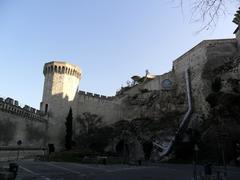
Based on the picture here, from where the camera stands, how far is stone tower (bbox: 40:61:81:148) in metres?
36.3

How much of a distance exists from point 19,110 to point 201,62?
2184 cm

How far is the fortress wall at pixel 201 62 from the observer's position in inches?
1359

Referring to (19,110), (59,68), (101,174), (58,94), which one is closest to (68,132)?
(58,94)

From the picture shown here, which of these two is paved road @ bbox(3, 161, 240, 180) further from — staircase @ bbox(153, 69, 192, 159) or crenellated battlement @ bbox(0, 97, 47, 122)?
staircase @ bbox(153, 69, 192, 159)

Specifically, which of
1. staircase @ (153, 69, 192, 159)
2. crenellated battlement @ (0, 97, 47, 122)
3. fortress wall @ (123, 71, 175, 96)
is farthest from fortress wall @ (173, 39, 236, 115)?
crenellated battlement @ (0, 97, 47, 122)

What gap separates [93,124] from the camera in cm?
3825

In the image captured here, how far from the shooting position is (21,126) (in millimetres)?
30375

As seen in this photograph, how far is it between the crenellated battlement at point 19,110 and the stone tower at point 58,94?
1727 millimetres

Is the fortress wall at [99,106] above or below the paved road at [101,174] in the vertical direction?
above

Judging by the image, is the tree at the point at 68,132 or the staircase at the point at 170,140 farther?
the tree at the point at 68,132

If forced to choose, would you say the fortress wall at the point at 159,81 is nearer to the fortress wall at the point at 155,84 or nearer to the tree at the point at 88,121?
the fortress wall at the point at 155,84

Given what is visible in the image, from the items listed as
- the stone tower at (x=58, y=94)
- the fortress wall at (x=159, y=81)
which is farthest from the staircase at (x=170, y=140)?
the stone tower at (x=58, y=94)

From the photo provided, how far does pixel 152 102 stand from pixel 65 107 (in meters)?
11.3

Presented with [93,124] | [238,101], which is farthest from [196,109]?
[93,124]
